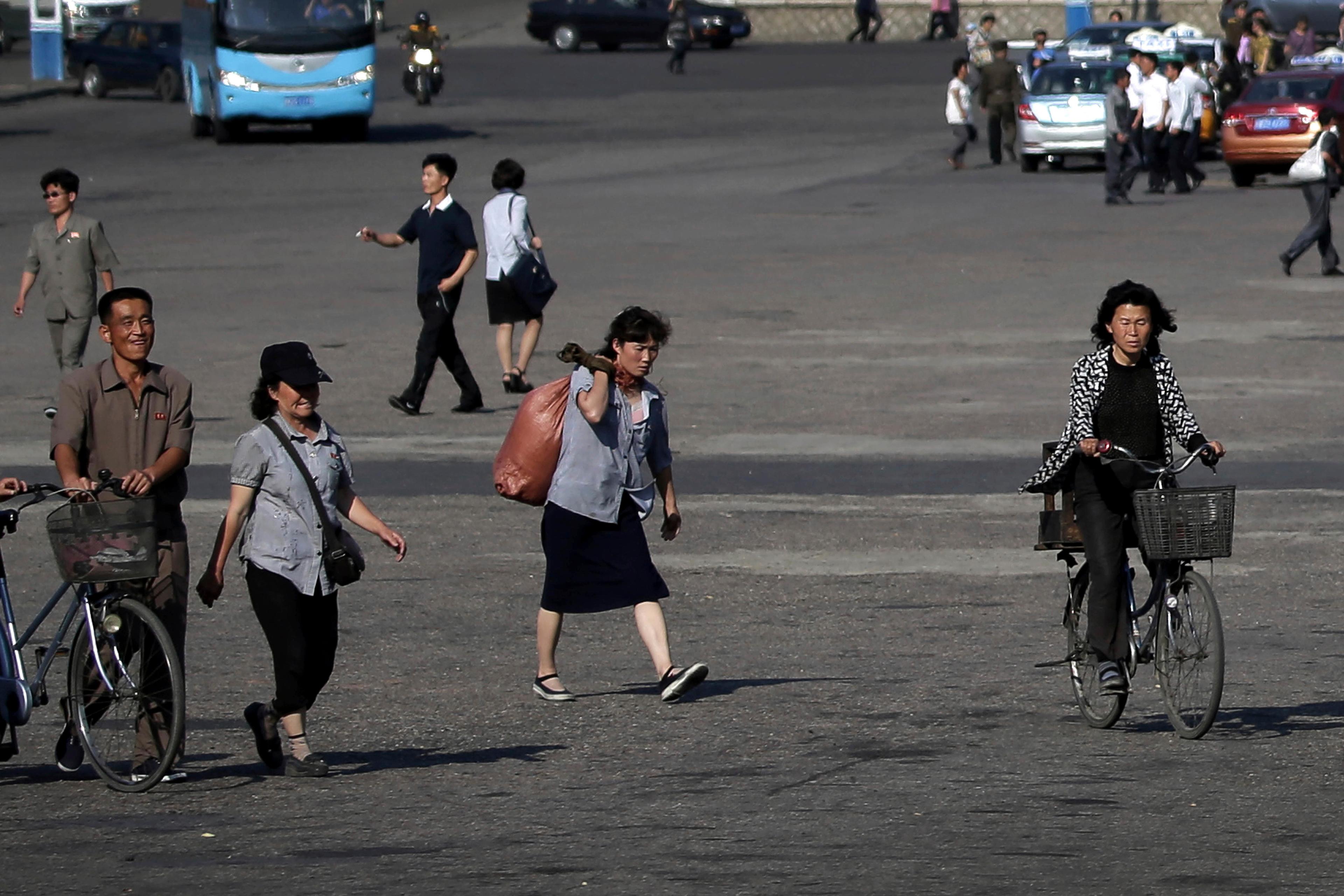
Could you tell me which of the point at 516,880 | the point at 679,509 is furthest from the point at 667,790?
the point at 679,509

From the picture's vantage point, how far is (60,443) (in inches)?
271

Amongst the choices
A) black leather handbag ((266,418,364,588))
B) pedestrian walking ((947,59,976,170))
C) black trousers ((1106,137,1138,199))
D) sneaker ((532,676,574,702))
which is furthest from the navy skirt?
pedestrian walking ((947,59,976,170))

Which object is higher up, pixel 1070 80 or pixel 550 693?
pixel 1070 80

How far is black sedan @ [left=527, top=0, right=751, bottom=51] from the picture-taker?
60.6 metres

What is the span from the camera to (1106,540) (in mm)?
7559

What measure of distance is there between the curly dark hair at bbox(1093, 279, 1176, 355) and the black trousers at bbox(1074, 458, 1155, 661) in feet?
1.42

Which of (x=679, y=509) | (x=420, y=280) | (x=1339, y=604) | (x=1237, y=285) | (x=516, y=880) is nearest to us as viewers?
(x=516, y=880)

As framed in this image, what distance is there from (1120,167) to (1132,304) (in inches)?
878

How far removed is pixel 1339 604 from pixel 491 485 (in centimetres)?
509

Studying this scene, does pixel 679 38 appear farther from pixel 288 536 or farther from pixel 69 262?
pixel 288 536

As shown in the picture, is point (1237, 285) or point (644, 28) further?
point (644, 28)

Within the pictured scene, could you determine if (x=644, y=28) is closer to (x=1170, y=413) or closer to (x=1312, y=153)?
(x=1312, y=153)

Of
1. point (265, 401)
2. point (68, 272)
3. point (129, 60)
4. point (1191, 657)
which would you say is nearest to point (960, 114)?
point (129, 60)

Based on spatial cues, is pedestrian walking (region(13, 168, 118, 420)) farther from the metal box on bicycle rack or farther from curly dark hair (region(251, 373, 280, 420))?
the metal box on bicycle rack
